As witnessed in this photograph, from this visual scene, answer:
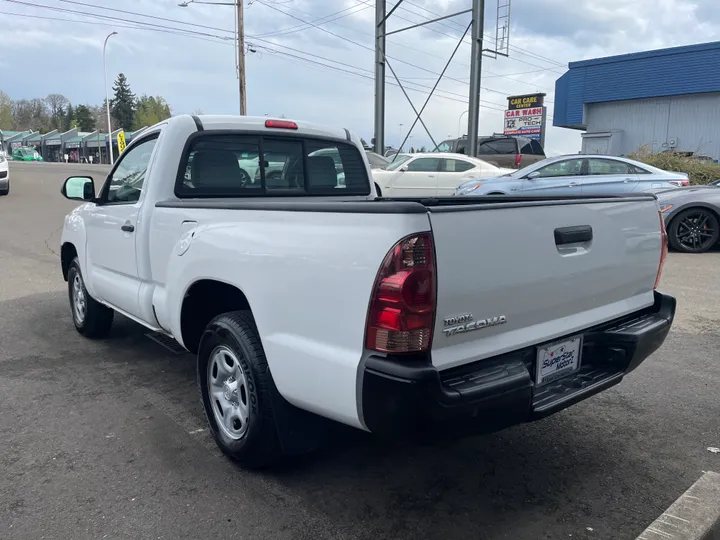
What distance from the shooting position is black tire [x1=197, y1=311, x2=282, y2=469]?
2922mm

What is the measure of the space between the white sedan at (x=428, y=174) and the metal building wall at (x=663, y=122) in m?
13.9

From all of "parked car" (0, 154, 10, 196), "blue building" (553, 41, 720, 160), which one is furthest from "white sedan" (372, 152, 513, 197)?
"blue building" (553, 41, 720, 160)

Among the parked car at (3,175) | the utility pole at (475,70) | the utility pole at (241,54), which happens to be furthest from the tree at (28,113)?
the utility pole at (475,70)

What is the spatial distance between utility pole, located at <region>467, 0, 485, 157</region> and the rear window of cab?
1415 cm

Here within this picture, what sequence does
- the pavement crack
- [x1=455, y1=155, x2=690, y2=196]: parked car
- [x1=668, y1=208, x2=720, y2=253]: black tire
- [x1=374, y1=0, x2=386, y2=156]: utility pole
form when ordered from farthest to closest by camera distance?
[x1=374, y1=0, x2=386, y2=156]: utility pole → [x1=455, y1=155, x2=690, y2=196]: parked car → the pavement crack → [x1=668, y1=208, x2=720, y2=253]: black tire

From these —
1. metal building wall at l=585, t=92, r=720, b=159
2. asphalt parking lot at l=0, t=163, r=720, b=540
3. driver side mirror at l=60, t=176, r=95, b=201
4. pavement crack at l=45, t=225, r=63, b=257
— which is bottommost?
Answer: asphalt parking lot at l=0, t=163, r=720, b=540

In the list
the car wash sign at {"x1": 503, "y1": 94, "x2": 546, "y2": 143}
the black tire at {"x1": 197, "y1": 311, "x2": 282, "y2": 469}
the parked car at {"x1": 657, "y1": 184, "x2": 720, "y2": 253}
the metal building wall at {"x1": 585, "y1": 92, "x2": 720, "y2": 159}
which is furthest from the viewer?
the car wash sign at {"x1": 503, "y1": 94, "x2": 546, "y2": 143}

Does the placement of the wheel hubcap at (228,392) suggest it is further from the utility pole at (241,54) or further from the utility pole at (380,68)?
the utility pole at (241,54)

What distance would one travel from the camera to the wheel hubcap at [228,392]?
3158 mm

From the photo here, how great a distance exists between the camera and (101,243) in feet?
15.8

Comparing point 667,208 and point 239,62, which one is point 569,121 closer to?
point 239,62

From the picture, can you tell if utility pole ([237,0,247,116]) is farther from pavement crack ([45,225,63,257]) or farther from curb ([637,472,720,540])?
curb ([637,472,720,540])

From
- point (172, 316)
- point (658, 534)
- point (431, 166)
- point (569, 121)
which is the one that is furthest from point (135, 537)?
point (569, 121)

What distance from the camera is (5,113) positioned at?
385 feet
